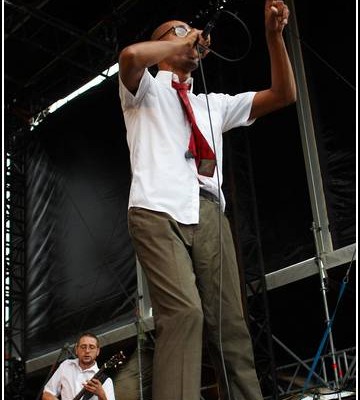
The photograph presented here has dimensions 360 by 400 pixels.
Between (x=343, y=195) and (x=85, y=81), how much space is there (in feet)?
14.9

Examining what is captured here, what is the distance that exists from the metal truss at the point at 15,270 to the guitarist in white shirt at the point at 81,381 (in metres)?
4.11

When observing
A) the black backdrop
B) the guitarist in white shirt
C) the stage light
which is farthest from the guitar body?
the stage light

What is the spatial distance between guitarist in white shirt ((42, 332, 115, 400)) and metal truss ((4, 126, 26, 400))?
411cm

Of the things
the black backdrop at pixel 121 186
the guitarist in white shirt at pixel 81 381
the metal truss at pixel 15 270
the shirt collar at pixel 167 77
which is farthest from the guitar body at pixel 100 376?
the metal truss at pixel 15 270

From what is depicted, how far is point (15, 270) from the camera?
10.5 m

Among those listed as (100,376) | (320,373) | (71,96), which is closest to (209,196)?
(100,376)

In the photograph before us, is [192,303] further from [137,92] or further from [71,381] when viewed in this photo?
[71,381]

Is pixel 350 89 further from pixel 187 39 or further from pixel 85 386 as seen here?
pixel 187 39

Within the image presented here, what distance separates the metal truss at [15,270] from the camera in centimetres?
972

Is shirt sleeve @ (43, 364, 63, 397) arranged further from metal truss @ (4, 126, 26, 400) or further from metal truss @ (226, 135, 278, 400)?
metal truss @ (4, 126, 26, 400)

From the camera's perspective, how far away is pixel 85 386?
17.5ft

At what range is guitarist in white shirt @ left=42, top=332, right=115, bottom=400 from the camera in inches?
210

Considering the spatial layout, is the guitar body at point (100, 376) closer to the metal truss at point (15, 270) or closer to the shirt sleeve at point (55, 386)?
the shirt sleeve at point (55, 386)

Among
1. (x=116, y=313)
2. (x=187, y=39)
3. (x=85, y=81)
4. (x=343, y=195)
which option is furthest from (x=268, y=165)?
(x=187, y=39)
